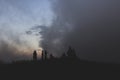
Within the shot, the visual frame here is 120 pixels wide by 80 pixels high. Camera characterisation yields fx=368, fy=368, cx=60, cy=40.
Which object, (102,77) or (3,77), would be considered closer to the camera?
(3,77)

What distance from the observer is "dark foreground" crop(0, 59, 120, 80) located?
55.5 m

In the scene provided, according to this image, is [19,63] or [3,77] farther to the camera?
[19,63]

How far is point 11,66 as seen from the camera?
5734cm

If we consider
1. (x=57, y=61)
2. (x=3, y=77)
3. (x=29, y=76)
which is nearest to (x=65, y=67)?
(x=57, y=61)

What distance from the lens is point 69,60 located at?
2315 inches

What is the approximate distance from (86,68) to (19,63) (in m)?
10.7

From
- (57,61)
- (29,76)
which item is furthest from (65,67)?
(29,76)

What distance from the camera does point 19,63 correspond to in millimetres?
58656

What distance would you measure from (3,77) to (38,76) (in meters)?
5.21

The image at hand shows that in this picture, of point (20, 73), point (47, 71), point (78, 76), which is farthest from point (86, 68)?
point (20, 73)

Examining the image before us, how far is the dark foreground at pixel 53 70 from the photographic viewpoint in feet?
182

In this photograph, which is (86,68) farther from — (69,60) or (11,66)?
(11,66)

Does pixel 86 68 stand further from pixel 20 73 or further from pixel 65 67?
pixel 20 73

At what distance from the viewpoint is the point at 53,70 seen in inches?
2195
